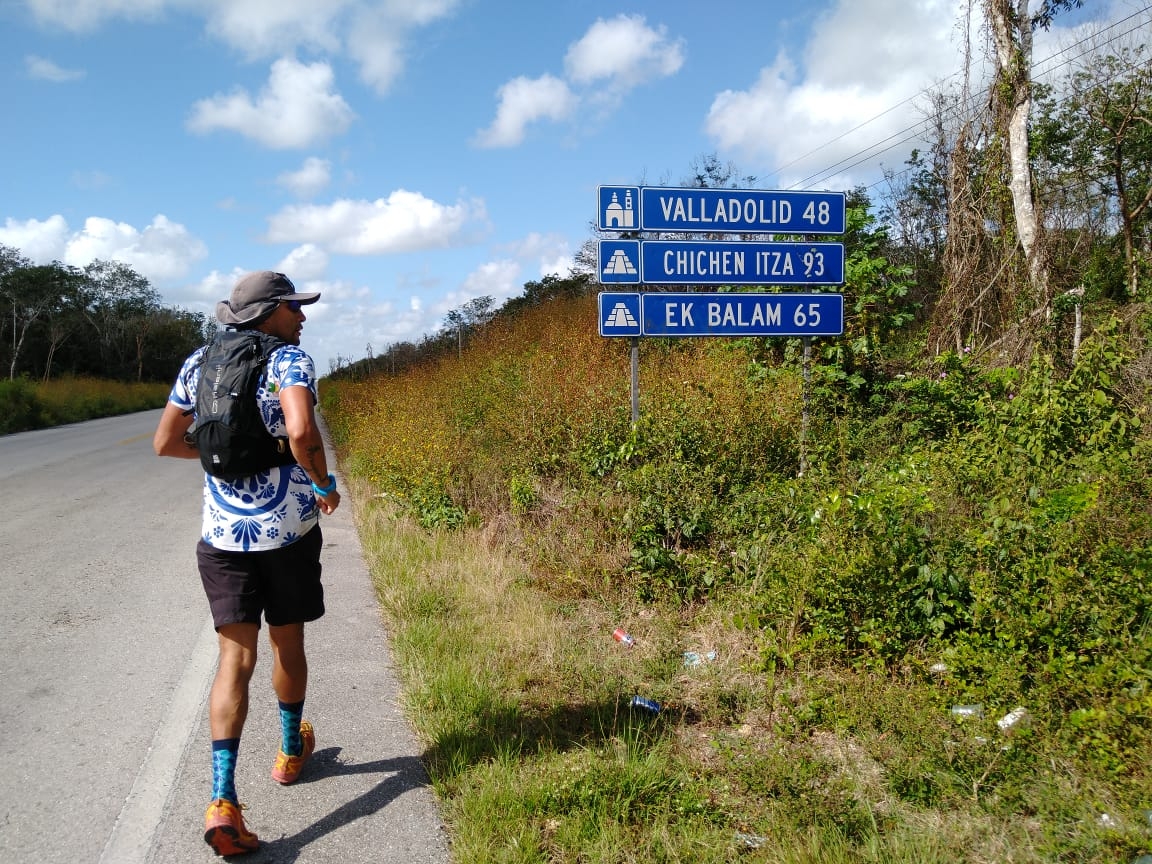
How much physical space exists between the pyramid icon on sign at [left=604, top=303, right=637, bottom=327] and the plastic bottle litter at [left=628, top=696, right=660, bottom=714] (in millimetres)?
3718

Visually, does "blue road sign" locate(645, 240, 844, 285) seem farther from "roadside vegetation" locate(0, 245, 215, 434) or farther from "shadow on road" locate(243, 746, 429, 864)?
"roadside vegetation" locate(0, 245, 215, 434)

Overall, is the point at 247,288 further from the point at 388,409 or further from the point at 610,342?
the point at 388,409

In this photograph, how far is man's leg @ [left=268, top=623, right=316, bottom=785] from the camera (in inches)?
121

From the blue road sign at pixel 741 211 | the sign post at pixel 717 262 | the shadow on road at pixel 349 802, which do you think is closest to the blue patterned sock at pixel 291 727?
the shadow on road at pixel 349 802

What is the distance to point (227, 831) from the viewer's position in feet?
8.55

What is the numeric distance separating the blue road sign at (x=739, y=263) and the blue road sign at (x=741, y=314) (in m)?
0.15

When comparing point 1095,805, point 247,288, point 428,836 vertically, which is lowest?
point 428,836

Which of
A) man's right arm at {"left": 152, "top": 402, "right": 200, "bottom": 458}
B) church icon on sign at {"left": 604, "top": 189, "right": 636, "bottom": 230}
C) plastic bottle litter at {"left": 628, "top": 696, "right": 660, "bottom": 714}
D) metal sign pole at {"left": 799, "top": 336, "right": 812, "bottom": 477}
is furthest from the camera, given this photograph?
church icon on sign at {"left": 604, "top": 189, "right": 636, "bottom": 230}

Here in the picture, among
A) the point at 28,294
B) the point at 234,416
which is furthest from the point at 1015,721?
the point at 28,294

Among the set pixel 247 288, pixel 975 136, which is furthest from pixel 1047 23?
pixel 247 288

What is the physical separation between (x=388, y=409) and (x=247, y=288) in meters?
9.25

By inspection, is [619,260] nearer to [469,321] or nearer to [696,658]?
[696,658]

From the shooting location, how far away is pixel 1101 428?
4992mm

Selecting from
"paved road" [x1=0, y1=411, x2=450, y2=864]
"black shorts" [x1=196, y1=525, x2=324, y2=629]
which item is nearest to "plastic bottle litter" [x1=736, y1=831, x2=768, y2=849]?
"paved road" [x1=0, y1=411, x2=450, y2=864]
